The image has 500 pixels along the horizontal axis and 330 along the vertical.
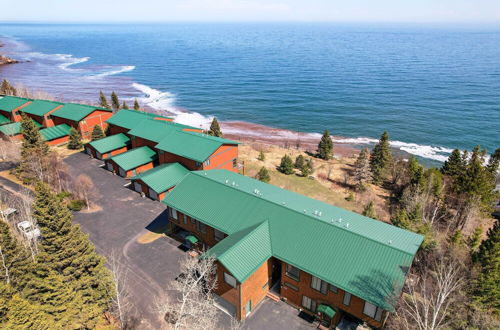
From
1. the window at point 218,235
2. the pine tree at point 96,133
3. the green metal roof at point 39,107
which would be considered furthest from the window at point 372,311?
the green metal roof at point 39,107

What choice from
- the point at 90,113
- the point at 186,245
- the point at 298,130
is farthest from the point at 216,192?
the point at 298,130

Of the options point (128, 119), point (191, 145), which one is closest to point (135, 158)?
point (191, 145)

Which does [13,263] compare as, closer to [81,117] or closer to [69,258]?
[69,258]

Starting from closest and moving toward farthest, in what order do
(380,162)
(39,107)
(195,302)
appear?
(195,302) → (380,162) → (39,107)

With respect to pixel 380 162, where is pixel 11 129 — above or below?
below

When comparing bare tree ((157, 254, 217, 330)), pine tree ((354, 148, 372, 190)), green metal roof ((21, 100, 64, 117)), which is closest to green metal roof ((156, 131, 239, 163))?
bare tree ((157, 254, 217, 330))

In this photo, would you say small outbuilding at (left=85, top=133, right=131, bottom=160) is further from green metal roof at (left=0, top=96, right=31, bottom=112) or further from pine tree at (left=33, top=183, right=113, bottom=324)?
pine tree at (left=33, top=183, right=113, bottom=324)

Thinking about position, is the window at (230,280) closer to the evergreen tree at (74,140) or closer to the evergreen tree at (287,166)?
the evergreen tree at (287,166)
